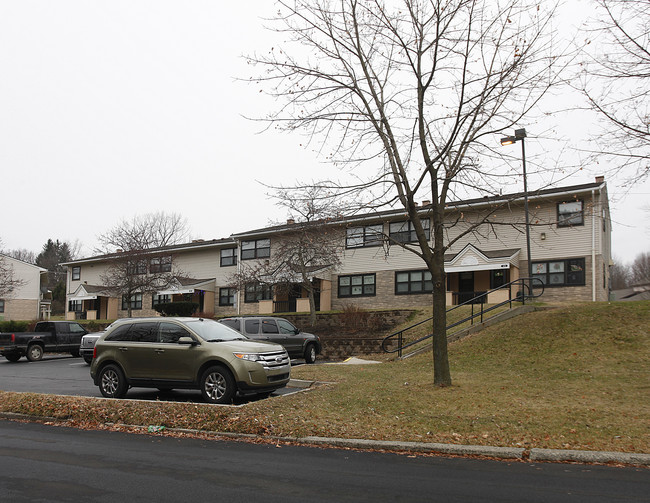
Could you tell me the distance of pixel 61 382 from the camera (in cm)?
1602

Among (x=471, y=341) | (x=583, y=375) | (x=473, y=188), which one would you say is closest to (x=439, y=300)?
(x=473, y=188)

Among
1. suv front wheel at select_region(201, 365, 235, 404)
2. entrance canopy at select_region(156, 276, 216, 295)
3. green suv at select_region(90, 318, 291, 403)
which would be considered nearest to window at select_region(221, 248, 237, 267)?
entrance canopy at select_region(156, 276, 216, 295)

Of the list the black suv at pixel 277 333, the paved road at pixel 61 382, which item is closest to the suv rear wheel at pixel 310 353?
the black suv at pixel 277 333

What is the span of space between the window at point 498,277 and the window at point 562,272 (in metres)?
1.41

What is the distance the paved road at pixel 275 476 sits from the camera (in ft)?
18.4

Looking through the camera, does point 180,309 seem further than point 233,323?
Yes

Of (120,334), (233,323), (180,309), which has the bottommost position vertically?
(180,309)

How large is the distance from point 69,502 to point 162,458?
1.99m

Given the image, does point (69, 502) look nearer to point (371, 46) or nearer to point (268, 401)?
point (268, 401)

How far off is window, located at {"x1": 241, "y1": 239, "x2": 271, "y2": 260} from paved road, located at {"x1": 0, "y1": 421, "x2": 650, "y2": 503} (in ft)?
96.5

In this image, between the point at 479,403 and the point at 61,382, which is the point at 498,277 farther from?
the point at 61,382

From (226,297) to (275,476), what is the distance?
3460cm

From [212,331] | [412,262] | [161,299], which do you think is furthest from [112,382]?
[161,299]

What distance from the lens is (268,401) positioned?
10.2 m
